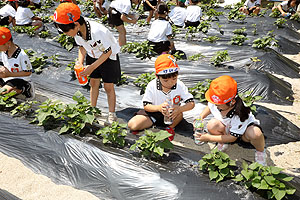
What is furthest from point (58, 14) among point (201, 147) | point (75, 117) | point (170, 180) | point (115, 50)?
point (201, 147)

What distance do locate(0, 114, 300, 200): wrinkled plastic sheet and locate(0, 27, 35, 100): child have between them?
1.18 meters

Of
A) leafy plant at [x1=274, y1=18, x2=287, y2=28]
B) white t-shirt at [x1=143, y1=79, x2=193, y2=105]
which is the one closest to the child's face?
white t-shirt at [x1=143, y1=79, x2=193, y2=105]

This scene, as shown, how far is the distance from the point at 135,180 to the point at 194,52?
4102mm

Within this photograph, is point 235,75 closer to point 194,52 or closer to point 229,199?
point 194,52

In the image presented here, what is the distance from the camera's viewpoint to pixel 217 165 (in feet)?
6.31

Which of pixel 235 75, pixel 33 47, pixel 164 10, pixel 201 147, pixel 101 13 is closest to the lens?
pixel 201 147

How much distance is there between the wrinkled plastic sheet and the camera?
6.18ft

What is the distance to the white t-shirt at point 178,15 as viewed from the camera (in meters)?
7.22

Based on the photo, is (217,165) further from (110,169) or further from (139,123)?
(139,123)

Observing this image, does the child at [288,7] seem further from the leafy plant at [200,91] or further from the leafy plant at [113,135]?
the leafy plant at [113,135]

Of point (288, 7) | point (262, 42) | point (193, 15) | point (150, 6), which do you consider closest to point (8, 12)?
point (150, 6)

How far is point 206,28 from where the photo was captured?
21.5ft

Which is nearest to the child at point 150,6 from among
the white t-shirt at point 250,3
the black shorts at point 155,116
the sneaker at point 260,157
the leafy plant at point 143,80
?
the white t-shirt at point 250,3

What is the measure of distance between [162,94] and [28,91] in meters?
2.20
